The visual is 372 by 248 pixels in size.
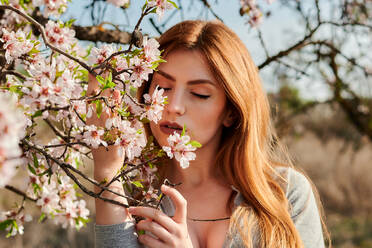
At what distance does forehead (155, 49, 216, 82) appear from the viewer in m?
1.46

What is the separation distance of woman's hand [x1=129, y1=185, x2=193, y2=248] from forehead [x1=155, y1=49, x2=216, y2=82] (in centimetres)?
48

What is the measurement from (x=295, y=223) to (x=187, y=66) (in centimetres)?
84

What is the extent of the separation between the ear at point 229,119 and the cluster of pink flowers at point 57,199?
673mm

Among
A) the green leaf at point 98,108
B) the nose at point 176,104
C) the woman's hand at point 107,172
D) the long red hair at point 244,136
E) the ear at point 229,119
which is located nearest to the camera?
the green leaf at point 98,108

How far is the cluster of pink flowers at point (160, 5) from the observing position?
3.13 feet

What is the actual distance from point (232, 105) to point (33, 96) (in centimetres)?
99

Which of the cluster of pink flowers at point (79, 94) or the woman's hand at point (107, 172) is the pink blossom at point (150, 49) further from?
the woman's hand at point (107, 172)

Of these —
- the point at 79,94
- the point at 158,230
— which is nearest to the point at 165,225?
the point at 158,230

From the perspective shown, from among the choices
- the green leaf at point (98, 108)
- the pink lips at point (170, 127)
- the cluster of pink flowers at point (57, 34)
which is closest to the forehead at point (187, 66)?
the pink lips at point (170, 127)

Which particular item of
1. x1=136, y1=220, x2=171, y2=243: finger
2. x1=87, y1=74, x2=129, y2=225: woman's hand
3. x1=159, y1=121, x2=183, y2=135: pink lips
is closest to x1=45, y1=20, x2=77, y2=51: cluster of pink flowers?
x1=87, y1=74, x2=129, y2=225: woman's hand

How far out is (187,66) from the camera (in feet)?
4.89

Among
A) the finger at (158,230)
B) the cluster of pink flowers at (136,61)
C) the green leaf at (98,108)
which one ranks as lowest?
the finger at (158,230)

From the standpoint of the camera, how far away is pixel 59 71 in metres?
0.85

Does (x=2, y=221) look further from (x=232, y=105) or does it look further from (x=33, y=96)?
(x=232, y=105)
